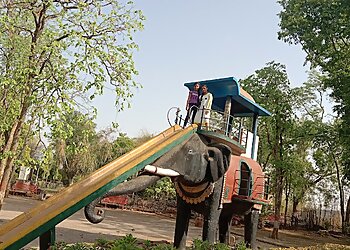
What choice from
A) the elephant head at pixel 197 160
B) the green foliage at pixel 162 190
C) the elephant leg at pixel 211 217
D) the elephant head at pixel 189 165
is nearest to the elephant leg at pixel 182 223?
the elephant leg at pixel 211 217

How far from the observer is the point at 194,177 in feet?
23.7

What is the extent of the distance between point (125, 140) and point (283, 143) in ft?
56.0

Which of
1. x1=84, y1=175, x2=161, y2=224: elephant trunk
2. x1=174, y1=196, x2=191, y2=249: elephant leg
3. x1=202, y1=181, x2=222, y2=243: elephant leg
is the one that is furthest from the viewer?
x1=174, y1=196, x2=191, y2=249: elephant leg

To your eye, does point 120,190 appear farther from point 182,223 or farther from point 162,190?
point 162,190

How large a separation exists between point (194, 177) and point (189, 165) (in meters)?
0.26

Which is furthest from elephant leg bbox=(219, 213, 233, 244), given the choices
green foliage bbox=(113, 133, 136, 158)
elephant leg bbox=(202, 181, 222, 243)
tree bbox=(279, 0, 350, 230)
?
green foliage bbox=(113, 133, 136, 158)

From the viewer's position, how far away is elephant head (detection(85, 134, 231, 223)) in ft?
20.8

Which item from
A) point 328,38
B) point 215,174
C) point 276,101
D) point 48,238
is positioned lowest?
point 48,238

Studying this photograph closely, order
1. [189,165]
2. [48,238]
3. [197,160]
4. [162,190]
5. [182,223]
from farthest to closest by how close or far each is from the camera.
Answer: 1. [162,190]
2. [182,223]
3. [197,160]
4. [189,165]
5. [48,238]

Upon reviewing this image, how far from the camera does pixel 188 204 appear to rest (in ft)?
27.3

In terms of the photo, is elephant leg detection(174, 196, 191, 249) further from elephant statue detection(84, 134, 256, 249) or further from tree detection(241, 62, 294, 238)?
tree detection(241, 62, 294, 238)

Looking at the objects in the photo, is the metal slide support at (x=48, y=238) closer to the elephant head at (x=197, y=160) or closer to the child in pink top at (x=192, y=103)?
the elephant head at (x=197, y=160)

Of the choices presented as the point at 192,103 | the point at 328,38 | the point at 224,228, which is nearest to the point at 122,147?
the point at 328,38

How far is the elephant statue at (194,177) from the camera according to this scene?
6.52m
